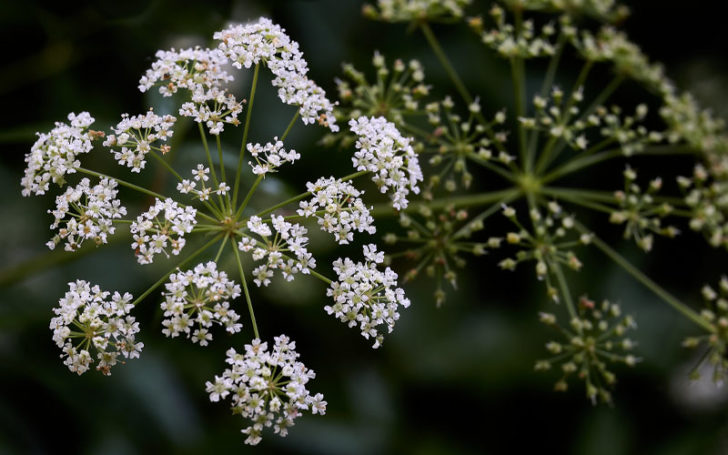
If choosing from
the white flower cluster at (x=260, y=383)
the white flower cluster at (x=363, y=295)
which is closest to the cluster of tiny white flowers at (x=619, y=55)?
the white flower cluster at (x=363, y=295)

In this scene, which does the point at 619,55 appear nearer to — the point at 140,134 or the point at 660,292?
the point at 660,292

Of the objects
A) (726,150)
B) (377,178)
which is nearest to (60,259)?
(377,178)

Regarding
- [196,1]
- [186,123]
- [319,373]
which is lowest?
[319,373]

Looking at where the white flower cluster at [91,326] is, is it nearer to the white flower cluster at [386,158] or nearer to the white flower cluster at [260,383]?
the white flower cluster at [260,383]

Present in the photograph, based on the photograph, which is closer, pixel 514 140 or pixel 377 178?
pixel 377 178

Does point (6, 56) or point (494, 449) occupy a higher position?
point (6, 56)

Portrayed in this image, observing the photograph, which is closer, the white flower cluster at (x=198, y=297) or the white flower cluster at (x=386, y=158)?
the white flower cluster at (x=198, y=297)

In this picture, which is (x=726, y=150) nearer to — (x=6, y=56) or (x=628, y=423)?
(x=628, y=423)

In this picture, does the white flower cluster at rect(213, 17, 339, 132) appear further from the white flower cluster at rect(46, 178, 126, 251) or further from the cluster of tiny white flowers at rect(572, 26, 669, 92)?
the cluster of tiny white flowers at rect(572, 26, 669, 92)

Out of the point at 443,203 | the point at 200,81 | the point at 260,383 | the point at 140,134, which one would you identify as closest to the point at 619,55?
the point at 443,203
